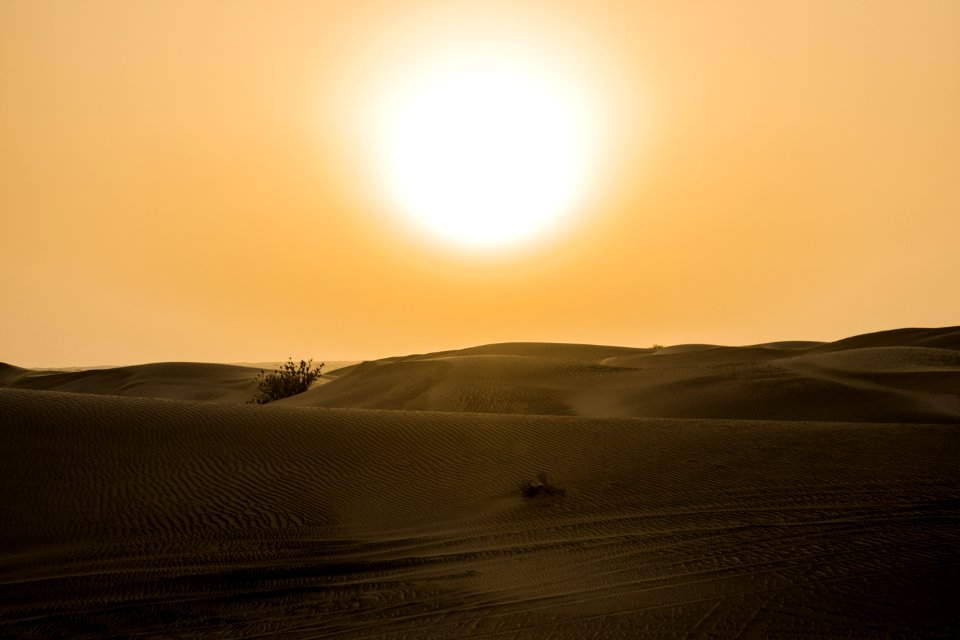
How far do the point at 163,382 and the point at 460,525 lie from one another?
2927 centimetres

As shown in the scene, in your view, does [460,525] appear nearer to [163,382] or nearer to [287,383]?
[287,383]

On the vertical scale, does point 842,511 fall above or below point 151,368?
below

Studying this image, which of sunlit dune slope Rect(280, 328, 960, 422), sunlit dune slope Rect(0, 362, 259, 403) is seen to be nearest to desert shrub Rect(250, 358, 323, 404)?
sunlit dune slope Rect(0, 362, 259, 403)

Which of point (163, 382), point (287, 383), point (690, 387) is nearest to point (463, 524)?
point (690, 387)

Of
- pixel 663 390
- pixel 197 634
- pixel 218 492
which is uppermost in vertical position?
pixel 663 390

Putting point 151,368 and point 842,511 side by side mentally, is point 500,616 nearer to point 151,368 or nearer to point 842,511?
point 842,511

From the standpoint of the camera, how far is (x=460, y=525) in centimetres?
707

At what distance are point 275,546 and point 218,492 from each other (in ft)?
5.94

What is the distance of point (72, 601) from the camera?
495 centimetres

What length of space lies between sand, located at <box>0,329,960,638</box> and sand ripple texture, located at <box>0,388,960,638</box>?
1.0 inches

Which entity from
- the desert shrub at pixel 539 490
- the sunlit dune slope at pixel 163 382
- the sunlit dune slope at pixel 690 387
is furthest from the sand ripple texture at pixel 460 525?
the sunlit dune slope at pixel 163 382

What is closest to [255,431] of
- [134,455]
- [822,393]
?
[134,455]

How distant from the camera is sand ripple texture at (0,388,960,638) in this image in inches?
177

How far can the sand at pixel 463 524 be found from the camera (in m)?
4.50
